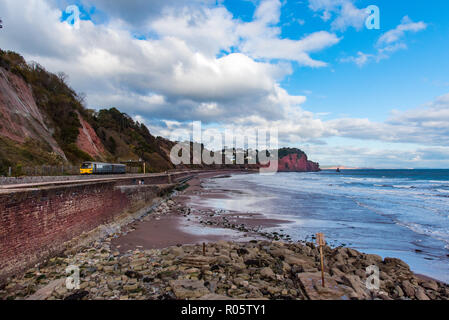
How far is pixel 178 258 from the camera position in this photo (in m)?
10.0

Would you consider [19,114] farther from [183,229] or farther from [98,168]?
[183,229]

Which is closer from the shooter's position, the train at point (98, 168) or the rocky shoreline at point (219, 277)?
the rocky shoreline at point (219, 277)

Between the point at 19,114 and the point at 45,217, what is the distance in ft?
83.0

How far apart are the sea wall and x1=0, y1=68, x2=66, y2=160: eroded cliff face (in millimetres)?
17269

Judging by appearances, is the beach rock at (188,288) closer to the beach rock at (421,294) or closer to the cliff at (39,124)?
the beach rock at (421,294)

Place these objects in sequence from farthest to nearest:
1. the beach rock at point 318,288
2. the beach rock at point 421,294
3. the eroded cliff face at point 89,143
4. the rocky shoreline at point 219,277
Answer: the eroded cliff face at point 89,143 < the beach rock at point 421,294 < the rocky shoreline at point 219,277 < the beach rock at point 318,288

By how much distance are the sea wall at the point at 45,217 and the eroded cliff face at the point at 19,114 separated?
17.3 meters

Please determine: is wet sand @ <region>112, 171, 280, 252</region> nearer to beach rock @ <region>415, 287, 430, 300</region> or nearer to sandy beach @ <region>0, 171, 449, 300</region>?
sandy beach @ <region>0, 171, 449, 300</region>

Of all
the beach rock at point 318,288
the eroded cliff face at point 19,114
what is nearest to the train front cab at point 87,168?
the eroded cliff face at point 19,114

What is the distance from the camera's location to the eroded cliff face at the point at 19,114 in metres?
26.0

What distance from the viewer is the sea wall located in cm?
794

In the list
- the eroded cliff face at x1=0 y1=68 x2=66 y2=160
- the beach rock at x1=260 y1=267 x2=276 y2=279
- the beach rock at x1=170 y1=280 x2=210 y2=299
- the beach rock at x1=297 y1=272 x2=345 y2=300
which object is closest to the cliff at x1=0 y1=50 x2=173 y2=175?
the eroded cliff face at x1=0 y1=68 x2=66 y2=160

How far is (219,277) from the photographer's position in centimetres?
838
